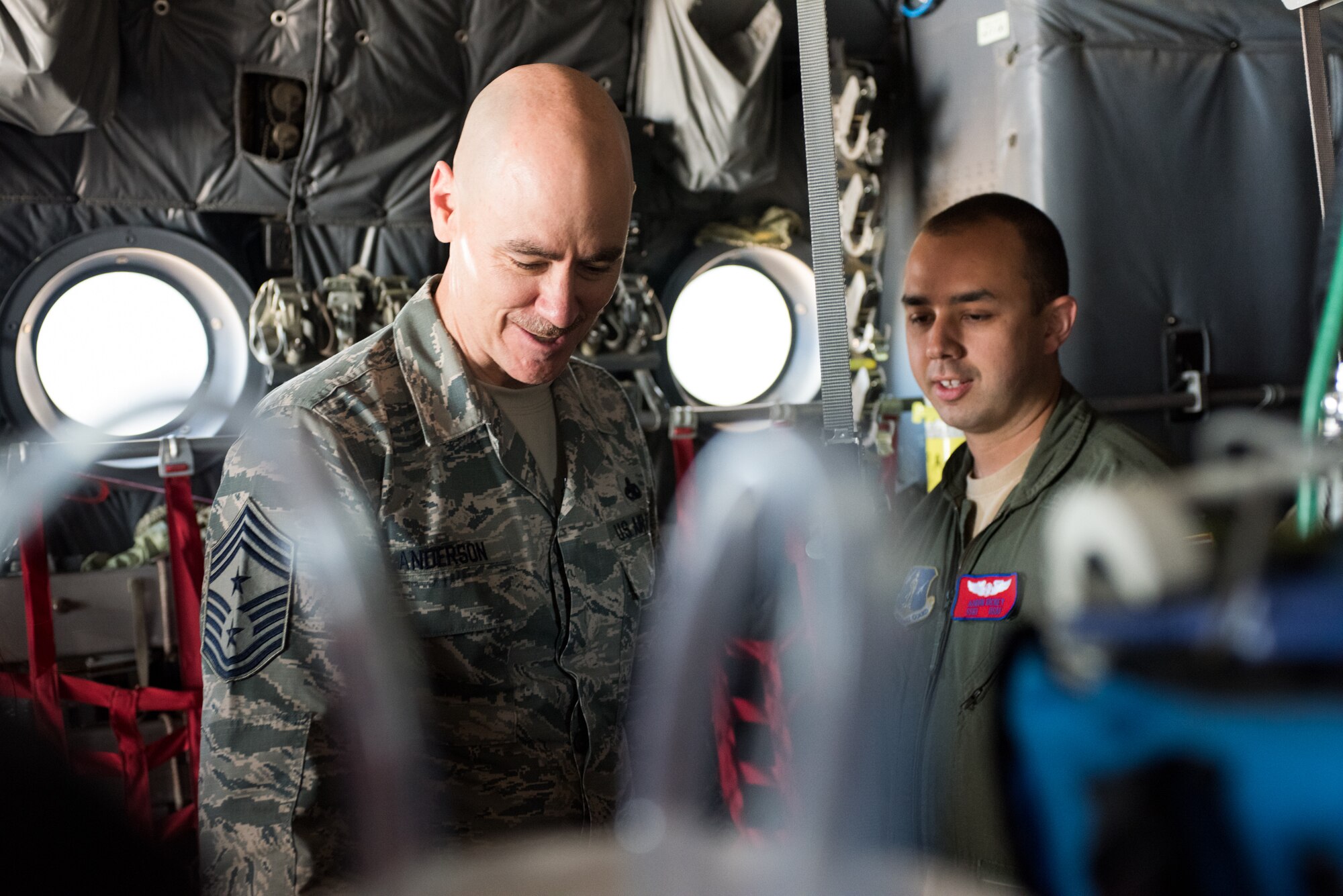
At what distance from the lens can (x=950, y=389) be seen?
199 cm

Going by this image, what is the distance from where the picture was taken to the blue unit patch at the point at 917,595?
5.99 ft

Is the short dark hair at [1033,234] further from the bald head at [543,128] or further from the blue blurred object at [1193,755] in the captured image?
the blue blurred object at [1193,755]

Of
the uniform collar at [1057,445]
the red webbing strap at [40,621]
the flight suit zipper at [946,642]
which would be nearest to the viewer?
the flight suit zipper at [946,642]

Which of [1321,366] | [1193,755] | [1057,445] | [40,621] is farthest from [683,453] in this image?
[1193,755]

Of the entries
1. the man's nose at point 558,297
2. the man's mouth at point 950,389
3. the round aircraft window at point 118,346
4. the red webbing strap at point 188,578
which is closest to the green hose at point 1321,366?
the man's nose at point 558,297

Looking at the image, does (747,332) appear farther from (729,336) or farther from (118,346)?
(118,346)

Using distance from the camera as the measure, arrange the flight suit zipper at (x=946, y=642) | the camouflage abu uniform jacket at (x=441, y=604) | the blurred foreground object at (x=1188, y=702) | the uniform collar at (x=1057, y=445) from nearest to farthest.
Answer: the blurred foreground object at (x=1188, y=702) < the camouflage abu uniform jacket at (x=441, y=604) < the flight suit zipper at (x=946, y=642) < the uniform collar at (x=1057, y=445)

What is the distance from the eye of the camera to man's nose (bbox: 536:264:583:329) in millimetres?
1453

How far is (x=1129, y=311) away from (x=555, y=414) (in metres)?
1.95

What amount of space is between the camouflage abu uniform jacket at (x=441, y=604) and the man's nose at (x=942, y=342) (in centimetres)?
63

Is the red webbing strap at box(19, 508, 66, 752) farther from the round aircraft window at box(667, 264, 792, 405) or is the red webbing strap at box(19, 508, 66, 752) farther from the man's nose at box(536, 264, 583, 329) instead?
the round aircraft window at box(667, 264, 792, 405)

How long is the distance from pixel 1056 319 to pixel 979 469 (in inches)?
12.8

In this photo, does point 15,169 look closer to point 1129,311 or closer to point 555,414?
point 555,414

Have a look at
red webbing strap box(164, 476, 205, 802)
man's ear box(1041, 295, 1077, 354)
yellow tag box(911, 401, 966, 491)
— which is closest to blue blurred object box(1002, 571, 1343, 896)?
man's ear box(1041, 295, 1077, 354)
